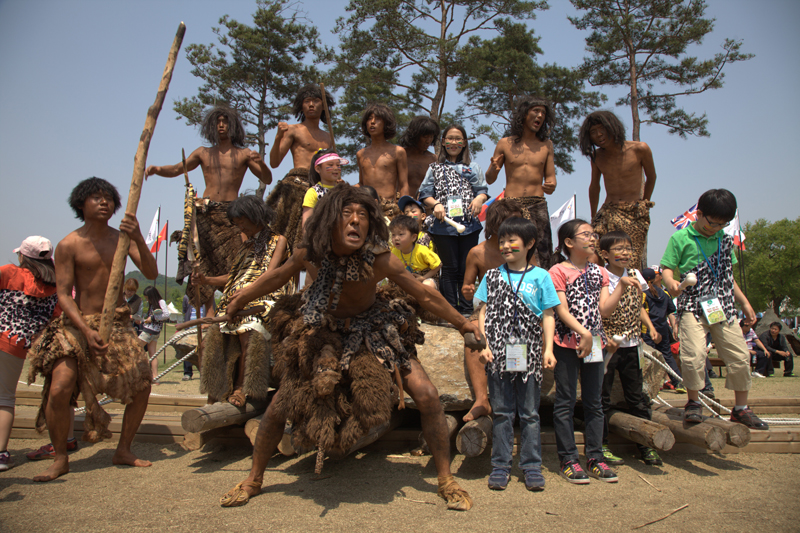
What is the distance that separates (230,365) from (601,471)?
3069 mm

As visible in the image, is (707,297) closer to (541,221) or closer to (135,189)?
(541,221)

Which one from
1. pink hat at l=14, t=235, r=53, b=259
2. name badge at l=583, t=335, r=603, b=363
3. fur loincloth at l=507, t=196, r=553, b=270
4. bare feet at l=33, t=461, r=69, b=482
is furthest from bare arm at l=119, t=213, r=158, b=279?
fur loincloth at l=507, t=196, r=553, b=270

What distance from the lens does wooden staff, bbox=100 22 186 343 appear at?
12.7ft

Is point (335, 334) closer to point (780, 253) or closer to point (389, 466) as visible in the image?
point (389, 466)

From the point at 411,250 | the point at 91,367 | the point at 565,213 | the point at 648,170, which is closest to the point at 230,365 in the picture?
the point at 91,367

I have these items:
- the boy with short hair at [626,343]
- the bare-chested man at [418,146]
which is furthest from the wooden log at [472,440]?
the bare-chested man at [418,146]

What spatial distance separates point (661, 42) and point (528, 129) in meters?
12.4

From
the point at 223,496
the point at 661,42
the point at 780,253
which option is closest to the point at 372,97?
the point at 661,42

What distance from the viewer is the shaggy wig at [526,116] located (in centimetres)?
588

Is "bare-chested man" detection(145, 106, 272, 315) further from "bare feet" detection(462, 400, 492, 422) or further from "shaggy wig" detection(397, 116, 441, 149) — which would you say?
"bare feet" detection(462, 400, 492, 422)

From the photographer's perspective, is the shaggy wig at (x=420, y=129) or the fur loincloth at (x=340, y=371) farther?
the shaggy wig at (x=420, y=129)

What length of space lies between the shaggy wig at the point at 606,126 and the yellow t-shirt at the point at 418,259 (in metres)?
2.29

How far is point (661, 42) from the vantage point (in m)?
15.5

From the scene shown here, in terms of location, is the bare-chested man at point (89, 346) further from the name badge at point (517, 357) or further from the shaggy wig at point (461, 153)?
the shaggy wig at point (461, 153)
